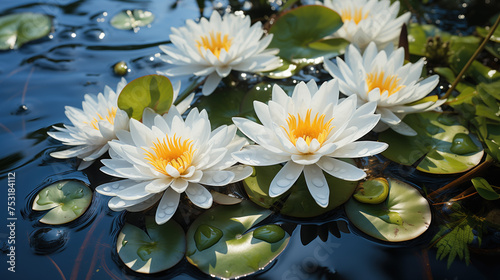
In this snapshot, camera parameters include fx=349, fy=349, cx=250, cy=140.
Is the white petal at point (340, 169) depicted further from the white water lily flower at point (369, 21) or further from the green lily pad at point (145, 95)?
the white water lily flower at point (369, 21)

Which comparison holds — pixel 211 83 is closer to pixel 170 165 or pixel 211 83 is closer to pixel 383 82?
pixel 170 165

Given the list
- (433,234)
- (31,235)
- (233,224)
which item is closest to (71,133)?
(31,235)

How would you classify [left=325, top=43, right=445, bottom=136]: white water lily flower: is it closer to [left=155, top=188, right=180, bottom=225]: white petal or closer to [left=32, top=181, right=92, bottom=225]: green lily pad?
[left=155, top=188, right=180, bottom=225]: white petal

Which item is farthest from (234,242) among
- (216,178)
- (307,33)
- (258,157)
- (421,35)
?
(421,35)

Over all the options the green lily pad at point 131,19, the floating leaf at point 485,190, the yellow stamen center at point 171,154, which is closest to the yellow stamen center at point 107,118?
the yellow stamen center at point 171,154

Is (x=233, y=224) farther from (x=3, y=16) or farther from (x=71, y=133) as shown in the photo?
(x=3, y=16)

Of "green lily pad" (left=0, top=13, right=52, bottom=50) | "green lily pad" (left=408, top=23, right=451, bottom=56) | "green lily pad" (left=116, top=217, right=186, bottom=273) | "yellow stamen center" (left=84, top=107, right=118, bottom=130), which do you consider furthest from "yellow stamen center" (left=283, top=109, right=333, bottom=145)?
"green lily pad" (left=0, top=13, right=52, bottom=50)
